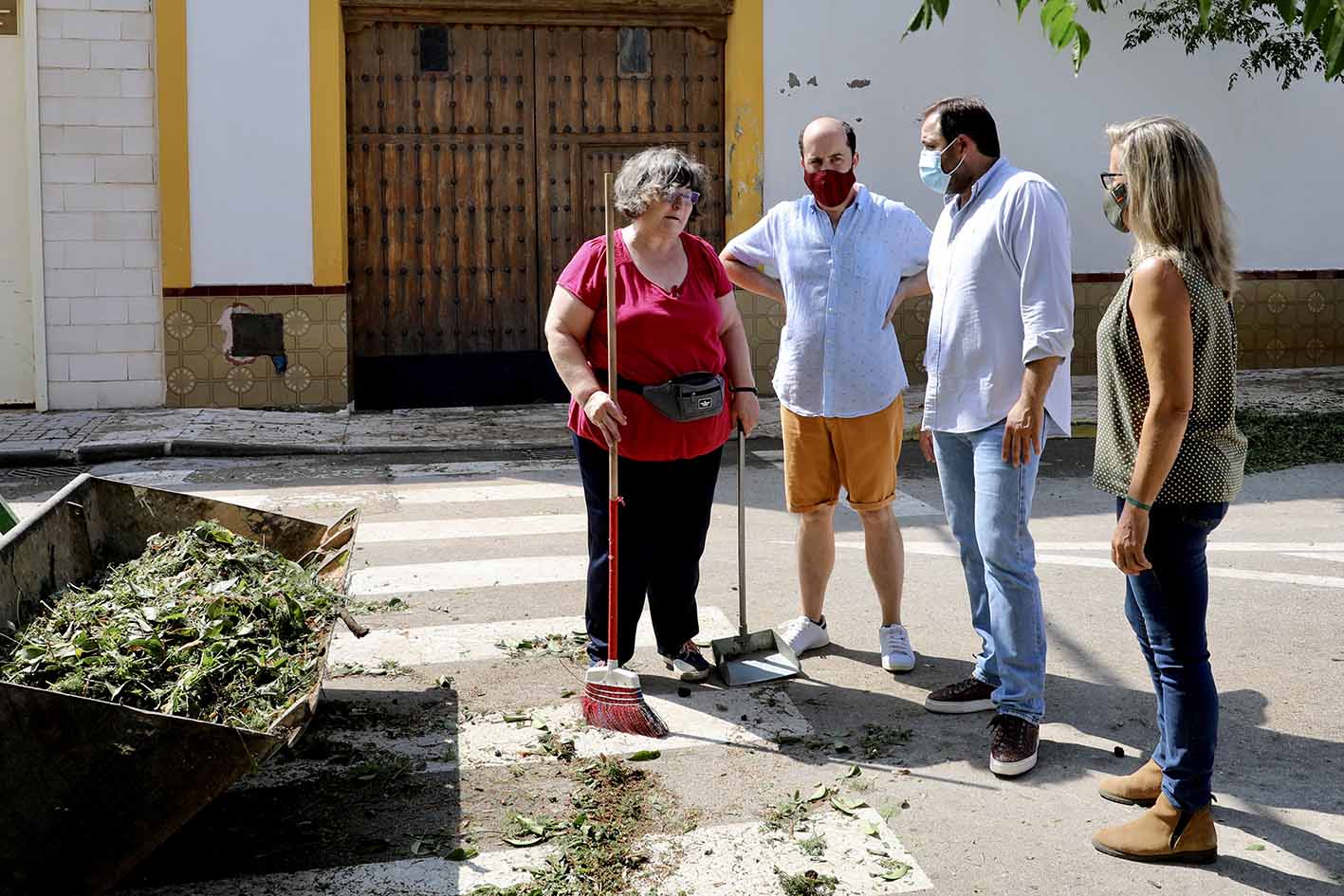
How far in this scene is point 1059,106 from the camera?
1457 centimetres

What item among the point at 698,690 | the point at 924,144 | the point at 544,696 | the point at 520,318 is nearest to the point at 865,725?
the point at 698,690

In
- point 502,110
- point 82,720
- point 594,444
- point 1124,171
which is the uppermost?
A: point 502,110

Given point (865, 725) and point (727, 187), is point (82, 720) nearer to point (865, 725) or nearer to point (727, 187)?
point (865, 725)

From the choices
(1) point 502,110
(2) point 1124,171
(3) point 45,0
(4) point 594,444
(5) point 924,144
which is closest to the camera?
(2) point 1124,171

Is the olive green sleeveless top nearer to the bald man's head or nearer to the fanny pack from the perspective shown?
the fanny pack

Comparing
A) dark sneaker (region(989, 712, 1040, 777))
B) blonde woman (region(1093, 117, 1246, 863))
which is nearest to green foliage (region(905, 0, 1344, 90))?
dark sneaker (region(989, 712, 1040, 777))

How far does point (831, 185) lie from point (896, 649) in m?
1.83

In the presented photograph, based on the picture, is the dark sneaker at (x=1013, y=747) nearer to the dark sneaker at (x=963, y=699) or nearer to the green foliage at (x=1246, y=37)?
the dark sneaker at (x=963, y=699)

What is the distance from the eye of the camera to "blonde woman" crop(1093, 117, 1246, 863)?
3.77 meters

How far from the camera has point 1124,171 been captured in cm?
388

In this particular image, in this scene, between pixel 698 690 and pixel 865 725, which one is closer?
pixel 865 725

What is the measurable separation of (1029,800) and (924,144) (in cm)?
221

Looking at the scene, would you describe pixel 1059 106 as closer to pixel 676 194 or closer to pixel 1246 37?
pixel 1246 37

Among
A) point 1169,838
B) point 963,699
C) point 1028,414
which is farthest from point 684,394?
point 1169,838
